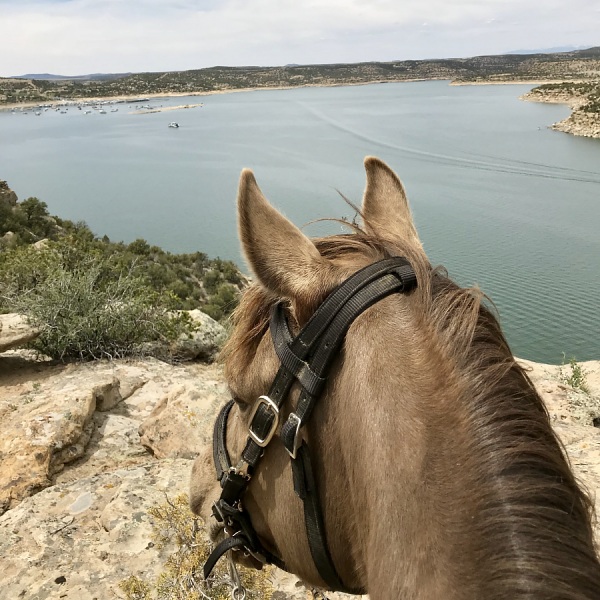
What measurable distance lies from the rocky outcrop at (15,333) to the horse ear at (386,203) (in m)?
6.31

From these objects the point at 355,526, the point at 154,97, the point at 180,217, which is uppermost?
the point at 154,97

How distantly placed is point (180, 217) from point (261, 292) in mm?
26502

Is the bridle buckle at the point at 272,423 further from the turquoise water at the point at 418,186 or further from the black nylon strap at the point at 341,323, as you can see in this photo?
the turquoise water at the point at 418,186

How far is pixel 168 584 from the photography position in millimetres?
2771

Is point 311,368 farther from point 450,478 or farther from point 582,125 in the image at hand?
point 582,125

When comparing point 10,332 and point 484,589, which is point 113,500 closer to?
point 484,589

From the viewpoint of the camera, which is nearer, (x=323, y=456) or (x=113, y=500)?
(x=323, y=456)

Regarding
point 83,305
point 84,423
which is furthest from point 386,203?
point 83,305

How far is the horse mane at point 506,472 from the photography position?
863 mm

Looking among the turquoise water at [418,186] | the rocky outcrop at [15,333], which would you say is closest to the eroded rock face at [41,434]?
the rocky outcrop at [15,333]

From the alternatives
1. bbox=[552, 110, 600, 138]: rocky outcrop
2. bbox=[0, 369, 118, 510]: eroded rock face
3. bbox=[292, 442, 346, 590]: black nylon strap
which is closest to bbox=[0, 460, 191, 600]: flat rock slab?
bbox=[0, 369, 118, 510]: eroded rock face

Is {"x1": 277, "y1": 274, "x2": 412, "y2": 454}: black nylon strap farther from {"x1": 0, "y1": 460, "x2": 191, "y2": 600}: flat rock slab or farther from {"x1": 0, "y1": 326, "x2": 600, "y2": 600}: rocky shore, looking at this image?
{"x1": 0, "y1": 460, "x2": 191, "y2": 600}: flat rock slab

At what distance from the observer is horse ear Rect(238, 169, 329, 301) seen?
1.22 metres

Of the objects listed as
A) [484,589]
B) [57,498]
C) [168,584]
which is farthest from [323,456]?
[57,498]
